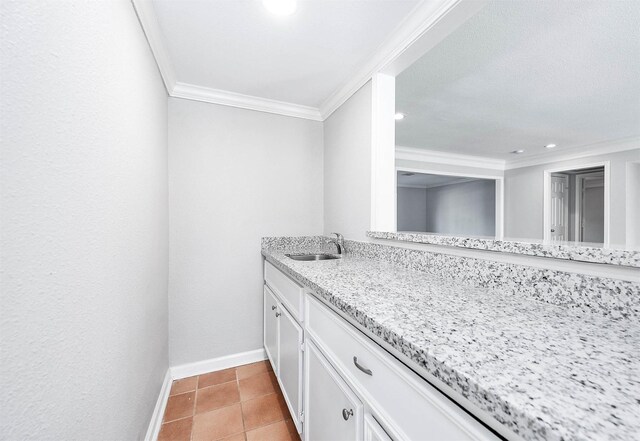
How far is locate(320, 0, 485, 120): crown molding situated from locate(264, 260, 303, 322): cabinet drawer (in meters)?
1.35

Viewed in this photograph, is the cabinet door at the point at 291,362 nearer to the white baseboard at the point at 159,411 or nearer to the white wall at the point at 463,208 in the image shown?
the white baseboard at the point at 159,411

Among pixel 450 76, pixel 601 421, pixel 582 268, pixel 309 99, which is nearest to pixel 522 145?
pixel 450 76

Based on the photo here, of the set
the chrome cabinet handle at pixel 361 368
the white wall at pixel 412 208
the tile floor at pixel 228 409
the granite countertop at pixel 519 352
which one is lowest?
the tile floor at pixel 228 409

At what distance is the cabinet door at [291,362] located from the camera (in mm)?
1237

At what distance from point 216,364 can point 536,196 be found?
5428 mm

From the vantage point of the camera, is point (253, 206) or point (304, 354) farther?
point (253, 206)

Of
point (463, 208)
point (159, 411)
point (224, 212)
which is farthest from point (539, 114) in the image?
point (463, 208)

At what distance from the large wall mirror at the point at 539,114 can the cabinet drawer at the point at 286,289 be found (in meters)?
0.98

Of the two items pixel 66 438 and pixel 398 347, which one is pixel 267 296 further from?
pixel 398 347

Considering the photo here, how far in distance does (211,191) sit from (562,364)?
206 centimetres

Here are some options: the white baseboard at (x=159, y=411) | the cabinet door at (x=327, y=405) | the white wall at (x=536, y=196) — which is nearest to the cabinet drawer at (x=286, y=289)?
the cabinet door at (x=327, y=405)

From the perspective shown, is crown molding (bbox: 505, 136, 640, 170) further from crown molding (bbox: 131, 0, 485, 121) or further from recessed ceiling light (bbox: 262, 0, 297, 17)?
recessed ceiling light (bbox: 262, 0, 297, 17)

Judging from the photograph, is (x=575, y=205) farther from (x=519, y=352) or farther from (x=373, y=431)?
(x=373, y=431)

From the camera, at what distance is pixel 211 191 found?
2023 millimetres
